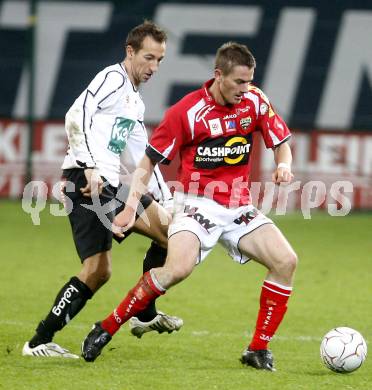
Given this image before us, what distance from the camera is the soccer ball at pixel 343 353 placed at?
245 inches

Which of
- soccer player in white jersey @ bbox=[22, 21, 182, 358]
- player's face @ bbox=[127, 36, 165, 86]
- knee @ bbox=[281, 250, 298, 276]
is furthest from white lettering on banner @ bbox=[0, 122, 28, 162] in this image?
knee @ bbox=[281, 250, 298, 276]

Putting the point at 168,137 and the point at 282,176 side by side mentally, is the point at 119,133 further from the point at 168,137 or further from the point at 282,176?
the point at 282,176

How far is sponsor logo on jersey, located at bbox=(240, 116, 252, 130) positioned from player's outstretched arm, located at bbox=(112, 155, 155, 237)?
619 millimetres

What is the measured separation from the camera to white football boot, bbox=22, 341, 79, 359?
21.7ft

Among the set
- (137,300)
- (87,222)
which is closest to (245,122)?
(87,222)

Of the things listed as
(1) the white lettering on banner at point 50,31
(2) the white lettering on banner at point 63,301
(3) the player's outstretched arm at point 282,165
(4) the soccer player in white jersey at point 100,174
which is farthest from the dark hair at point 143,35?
(1) the white lettering on banner at point 50,31

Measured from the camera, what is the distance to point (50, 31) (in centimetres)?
1839

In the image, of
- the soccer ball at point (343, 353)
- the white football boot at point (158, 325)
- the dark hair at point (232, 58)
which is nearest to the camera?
the soccer ball at point (343, 353)

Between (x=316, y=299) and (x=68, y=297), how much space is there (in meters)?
3.39

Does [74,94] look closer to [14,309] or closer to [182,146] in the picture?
[14,309]

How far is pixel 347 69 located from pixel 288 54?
1029mm

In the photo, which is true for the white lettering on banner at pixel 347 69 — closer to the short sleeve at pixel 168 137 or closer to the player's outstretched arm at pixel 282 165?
the player's outstretched arm at pixel 282 165

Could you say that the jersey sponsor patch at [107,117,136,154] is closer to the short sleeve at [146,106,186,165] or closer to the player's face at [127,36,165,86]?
the player's face at [127,36,165,86]

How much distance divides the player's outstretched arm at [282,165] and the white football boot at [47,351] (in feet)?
5.50
